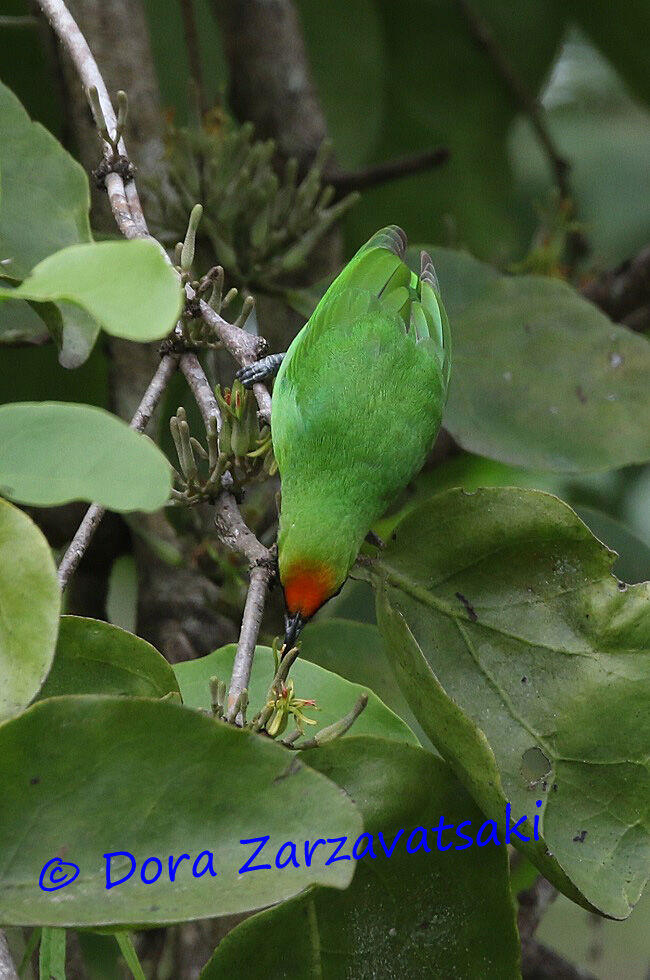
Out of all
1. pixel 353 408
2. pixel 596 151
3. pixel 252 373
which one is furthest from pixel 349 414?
pixel 596 151

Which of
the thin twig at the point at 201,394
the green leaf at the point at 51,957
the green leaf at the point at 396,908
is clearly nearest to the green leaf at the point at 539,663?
the green leaf at the point at 396,908

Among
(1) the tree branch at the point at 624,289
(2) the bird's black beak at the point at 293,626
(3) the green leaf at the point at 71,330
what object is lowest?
(2) the bird's black beak at the point at 293,626

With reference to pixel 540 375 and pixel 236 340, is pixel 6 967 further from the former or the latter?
pixel 540 375

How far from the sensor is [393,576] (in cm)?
148

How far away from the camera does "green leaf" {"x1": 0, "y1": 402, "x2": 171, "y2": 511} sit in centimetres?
94

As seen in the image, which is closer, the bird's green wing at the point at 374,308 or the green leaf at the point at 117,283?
the green leaf at the point at 117,283

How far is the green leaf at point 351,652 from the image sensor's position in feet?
6.05

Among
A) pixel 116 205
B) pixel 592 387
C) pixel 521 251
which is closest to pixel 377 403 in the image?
pixel 592 387

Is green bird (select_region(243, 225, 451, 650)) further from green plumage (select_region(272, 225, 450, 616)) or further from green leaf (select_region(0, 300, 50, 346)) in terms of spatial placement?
green leaf (select_region(0, 300, 50, 346))

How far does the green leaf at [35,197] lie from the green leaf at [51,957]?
0.82 meters

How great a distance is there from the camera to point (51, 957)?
52.9 inches

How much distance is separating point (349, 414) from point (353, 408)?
15 mm

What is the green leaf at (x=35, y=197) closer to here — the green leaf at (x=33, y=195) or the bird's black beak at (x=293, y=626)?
the green leaf at (x=33, y=195)

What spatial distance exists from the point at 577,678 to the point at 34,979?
881 mm
